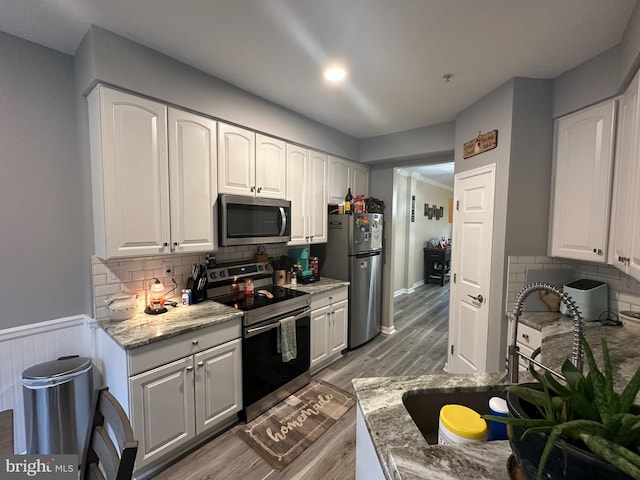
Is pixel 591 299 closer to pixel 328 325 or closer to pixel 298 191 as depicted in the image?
pixel 328 325

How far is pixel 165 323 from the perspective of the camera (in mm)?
1830

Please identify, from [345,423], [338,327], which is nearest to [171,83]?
[338,327]

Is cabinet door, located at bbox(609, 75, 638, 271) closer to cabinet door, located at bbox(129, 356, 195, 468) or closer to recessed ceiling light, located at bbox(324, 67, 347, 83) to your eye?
recessed ceiling light, located at bbox(324, 67, 347, 83)

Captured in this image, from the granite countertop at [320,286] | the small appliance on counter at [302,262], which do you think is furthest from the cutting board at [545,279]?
the small appliance on counter at [302,262]

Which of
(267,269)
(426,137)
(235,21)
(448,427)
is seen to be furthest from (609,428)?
(426,137)

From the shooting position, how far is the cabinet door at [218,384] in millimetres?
1894

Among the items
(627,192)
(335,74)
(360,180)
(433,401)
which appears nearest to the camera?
(433,401)

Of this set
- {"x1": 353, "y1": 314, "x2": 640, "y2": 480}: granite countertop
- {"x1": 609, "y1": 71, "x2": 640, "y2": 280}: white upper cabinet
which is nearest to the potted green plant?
{"x1": 353, "y1": 314, "x2": 640, "y2": 480}: granite countertop

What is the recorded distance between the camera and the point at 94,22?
1586 mm

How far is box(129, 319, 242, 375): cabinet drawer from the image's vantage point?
1.61 meters

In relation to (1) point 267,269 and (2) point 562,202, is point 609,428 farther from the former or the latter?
(1) point 267,269

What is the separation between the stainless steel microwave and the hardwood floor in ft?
4.74

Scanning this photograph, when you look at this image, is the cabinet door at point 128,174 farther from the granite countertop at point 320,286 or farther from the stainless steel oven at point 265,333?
the granite countertop at point 320,286

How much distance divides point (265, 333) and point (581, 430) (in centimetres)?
199
